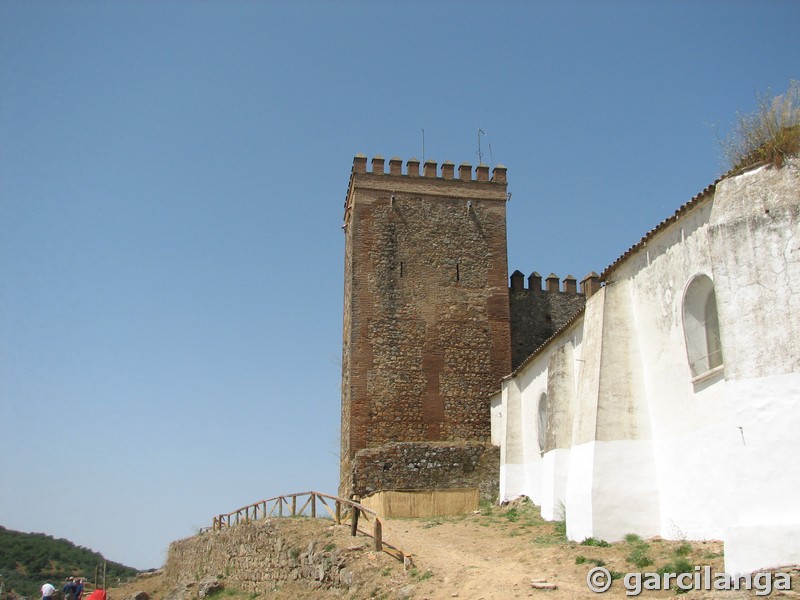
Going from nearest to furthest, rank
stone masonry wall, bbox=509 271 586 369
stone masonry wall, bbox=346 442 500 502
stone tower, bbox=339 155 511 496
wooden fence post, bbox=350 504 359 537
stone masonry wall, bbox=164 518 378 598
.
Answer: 1. stone masonry wall, bbox=164 518 378 598
2. wooden fence post, bbox=350 504 359 537
3. stone masonry wall, bbox=346 442 500 502
4. stone tower, bbox=339 155 511 496
5. stone masonry wall, bbox=509 271 586 369

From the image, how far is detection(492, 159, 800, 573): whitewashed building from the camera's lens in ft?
33.0

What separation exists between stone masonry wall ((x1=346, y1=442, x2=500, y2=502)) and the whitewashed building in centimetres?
445

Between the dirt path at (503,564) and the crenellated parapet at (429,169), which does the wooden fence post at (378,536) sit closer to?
the dirt path at (503,564)

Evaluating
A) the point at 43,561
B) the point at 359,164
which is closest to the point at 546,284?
the point at 359,164

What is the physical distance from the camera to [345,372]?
79.5 ft

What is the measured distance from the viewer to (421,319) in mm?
23922

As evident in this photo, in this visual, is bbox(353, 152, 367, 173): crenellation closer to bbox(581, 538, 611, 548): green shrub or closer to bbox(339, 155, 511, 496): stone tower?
bbox(339, 155, 511, 496): stone tower

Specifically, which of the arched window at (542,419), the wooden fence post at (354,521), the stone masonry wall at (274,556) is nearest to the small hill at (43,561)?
the stone masonry wall at (274,556)

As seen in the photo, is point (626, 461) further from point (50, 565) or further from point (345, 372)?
point (50, 565)

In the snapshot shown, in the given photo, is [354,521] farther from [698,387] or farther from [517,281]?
[517,281]

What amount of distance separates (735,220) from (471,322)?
13597 mm

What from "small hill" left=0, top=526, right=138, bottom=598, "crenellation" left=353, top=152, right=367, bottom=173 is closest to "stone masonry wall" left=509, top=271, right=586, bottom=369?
"crenellation" left=353, top=152, right=367, bottom=173

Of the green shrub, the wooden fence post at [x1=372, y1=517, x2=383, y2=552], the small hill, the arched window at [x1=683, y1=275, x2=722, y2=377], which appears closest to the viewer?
the arched window at [x1=683, y1=275, x2=722, y2=377]

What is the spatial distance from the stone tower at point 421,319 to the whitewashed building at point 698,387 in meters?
6.01
